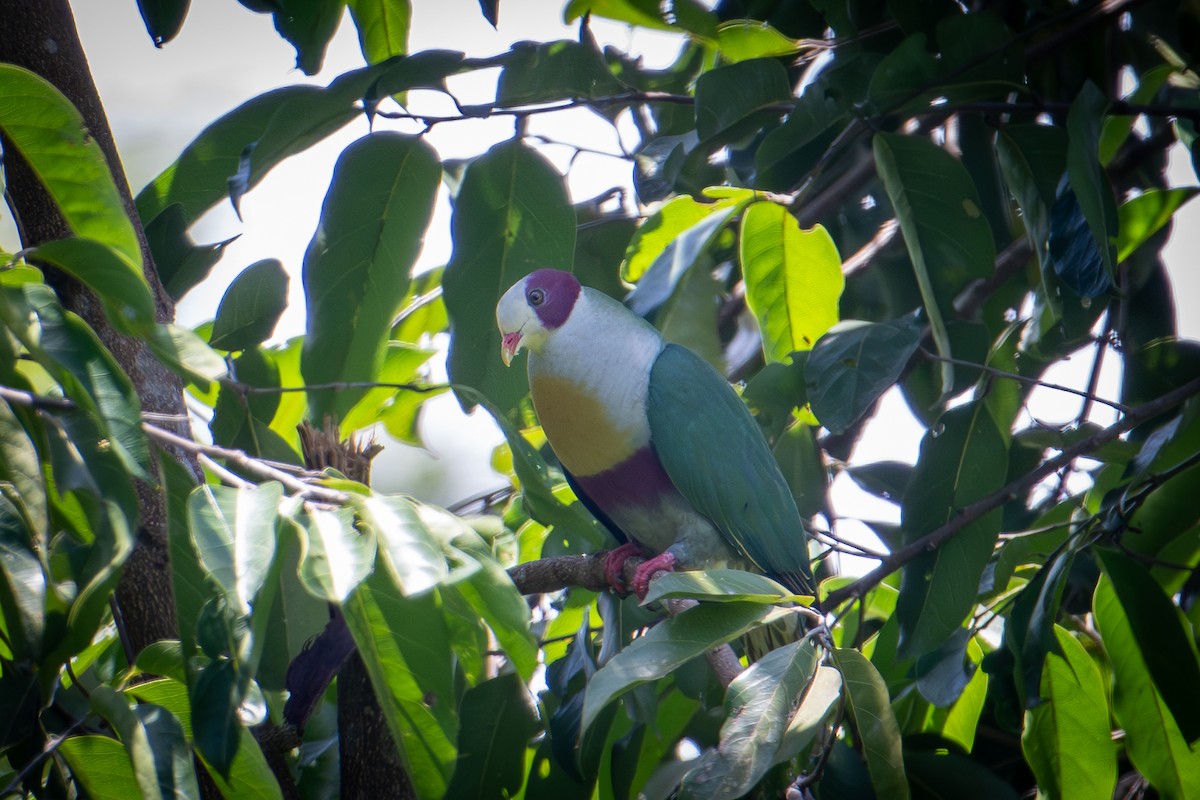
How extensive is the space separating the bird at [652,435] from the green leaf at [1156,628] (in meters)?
0.51

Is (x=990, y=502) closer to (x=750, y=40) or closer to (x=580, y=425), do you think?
(x=580, y=425)

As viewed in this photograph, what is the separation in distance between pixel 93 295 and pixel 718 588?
3.65 ft

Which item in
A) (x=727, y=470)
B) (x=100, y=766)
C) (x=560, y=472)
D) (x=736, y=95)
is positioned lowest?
(x=100, y=766)

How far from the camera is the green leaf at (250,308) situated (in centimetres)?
159

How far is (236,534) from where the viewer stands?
2.95 feet

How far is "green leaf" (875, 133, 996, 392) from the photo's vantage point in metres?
1.62

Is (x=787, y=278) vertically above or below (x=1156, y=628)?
above

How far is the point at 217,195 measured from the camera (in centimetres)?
166

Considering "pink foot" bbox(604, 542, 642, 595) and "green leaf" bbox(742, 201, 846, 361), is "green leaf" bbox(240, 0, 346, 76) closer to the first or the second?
"green leaf" bbox(742, 201, 846, 361)

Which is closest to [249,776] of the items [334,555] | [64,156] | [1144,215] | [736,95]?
[334,555]

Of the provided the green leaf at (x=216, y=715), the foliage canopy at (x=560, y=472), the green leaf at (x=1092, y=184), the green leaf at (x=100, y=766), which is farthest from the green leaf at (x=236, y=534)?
the green leaf at (x=1092, y=184)

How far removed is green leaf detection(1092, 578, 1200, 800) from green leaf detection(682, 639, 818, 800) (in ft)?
2.46

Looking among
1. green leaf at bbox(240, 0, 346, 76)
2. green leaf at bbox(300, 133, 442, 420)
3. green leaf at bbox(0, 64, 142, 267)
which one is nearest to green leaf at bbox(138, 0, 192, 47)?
green leaf at bbox(240, 0, 346, 76)

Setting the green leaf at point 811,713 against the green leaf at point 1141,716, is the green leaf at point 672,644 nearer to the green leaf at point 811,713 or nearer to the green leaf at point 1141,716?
the green leaf at point 811,713
